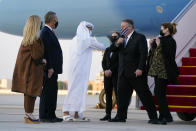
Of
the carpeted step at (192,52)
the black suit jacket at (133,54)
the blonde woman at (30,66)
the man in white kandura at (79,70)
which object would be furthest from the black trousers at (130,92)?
the carpeted step at (192,52)

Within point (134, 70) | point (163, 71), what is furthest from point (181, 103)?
point (134, 70)

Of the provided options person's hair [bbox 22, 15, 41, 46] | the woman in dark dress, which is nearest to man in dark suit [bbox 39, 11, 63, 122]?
person's hair [bbox 22, 15, 41, 46]

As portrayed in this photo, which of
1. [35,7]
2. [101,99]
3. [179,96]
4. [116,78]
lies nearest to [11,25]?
[35,7]

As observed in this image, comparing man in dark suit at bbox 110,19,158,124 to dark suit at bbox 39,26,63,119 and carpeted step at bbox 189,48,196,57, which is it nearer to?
dark suit at bbox 39,26,63,119

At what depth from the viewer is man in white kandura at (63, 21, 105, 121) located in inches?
368

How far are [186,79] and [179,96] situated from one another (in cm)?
46

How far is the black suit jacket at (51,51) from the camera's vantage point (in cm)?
901

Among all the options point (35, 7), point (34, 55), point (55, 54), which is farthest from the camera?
point (35, 7)

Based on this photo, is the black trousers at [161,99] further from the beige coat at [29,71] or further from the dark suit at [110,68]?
the beige coat at [29,71]

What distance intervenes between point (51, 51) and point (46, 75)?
15.6 inches

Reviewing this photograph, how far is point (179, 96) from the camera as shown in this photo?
9.15m

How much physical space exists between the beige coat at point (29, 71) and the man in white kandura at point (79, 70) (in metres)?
0.93

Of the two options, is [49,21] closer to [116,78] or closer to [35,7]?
[116,78]

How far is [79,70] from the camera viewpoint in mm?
9391
